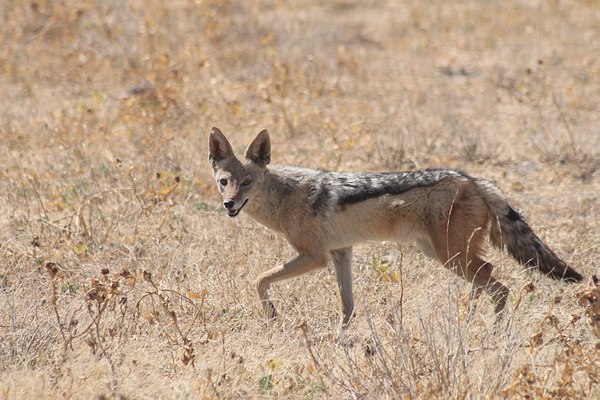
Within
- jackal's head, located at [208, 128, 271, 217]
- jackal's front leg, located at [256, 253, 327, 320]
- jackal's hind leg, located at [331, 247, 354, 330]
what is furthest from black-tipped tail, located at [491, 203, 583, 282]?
jackal's head, located at [208, 128, 271, 217]

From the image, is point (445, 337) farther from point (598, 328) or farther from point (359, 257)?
point (359, 257)

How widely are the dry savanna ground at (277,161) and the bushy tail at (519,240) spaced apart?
313 mm

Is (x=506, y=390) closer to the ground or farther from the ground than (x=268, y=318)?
farther from the ground

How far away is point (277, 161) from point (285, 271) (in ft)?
11.3

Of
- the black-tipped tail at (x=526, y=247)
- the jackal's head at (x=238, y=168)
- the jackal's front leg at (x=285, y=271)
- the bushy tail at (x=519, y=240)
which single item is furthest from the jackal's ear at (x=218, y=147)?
the black-tipped tail at (x=526, y=247)

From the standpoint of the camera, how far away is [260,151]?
7.32m

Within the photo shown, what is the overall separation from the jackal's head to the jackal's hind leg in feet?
2.80

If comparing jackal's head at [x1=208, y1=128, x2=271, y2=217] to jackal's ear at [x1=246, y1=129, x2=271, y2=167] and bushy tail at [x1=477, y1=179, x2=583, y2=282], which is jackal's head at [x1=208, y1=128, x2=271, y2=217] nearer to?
jackal's ear at [x1=246, y1=129, x2=271, y2=167]

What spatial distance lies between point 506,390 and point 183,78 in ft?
26.3

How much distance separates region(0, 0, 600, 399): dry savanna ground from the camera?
5352 millimetres

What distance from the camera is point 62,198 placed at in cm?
859

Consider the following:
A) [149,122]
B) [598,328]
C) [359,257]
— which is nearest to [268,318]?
[359,257]

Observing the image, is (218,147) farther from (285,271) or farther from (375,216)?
(375,216)

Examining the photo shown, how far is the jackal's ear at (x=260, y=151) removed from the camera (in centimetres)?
725
